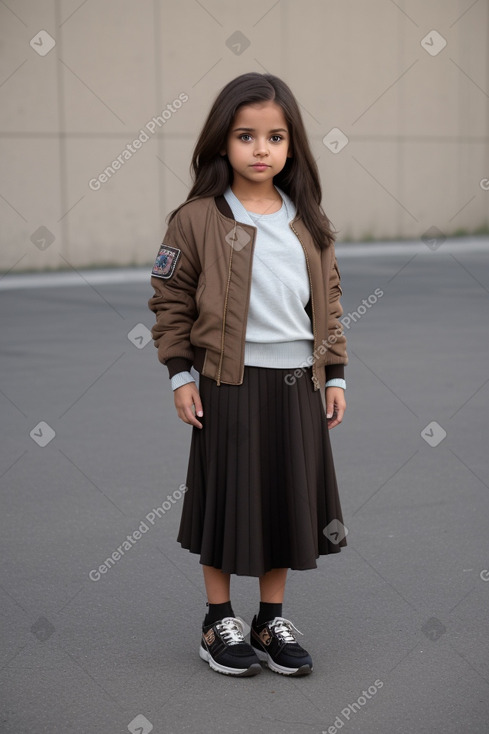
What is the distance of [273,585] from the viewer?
3.49 meters

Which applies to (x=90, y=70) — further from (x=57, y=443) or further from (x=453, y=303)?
(x=57, y=443)

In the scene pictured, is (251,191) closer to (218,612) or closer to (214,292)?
(214,292)

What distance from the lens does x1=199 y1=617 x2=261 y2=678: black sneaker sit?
3381 millimetres

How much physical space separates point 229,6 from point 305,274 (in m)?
17.8

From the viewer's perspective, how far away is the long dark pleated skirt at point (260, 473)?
3.28 meters

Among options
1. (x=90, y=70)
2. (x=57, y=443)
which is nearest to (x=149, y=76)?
(x=90, y=70)

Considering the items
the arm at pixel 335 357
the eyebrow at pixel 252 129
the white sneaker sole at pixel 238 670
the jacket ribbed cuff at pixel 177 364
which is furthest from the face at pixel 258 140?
the white sneaker sole at pixel 238 670

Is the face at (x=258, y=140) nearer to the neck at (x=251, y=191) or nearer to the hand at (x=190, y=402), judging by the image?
the neck at (x=251, y=191)

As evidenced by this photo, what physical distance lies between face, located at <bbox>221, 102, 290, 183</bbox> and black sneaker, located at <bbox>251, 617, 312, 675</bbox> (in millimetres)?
1401

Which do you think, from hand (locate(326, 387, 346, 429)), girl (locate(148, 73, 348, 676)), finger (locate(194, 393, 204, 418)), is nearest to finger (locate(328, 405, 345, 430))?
hand (locate(326, 387, 346, 429))

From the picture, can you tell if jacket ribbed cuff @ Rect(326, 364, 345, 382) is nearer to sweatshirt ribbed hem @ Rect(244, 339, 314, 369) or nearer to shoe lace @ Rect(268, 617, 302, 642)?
sweatshirt ribbed hem @ Rect(244, 339, 314, 369)

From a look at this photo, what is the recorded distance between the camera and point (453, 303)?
1280 cm

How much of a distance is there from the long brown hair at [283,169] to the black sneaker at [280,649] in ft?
3.97

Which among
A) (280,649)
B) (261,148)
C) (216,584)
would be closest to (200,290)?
(261,148)
